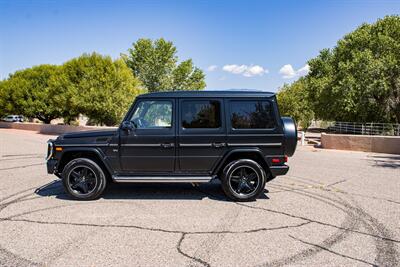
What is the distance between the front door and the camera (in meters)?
5.85

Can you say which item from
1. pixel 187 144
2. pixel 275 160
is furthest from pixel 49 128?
pixel 275 160

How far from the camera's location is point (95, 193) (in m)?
5.91

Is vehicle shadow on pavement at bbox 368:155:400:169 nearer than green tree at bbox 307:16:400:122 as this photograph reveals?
Yes

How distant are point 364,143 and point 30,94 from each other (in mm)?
34732

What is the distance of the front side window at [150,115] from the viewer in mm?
5902

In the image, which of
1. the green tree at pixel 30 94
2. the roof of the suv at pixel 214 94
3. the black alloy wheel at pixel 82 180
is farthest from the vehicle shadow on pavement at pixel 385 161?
the green tree at pixel 30 94

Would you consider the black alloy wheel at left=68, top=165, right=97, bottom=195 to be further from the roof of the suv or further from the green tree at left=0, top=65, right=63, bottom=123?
the green tree at left=0, top=65, right=63, bottom=123

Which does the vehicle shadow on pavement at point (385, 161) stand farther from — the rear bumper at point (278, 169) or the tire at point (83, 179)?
the tire at point (83, 179)

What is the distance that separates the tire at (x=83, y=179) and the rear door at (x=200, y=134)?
1.56 meters

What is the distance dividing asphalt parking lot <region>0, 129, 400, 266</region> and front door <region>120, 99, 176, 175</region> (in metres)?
0.71

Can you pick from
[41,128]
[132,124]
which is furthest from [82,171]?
[41,128]

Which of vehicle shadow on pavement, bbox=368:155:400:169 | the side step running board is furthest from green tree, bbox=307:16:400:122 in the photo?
the side step running board

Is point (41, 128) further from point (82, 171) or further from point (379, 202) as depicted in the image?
point (379, 202)

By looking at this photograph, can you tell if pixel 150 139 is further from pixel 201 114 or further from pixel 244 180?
pixel 244 180
